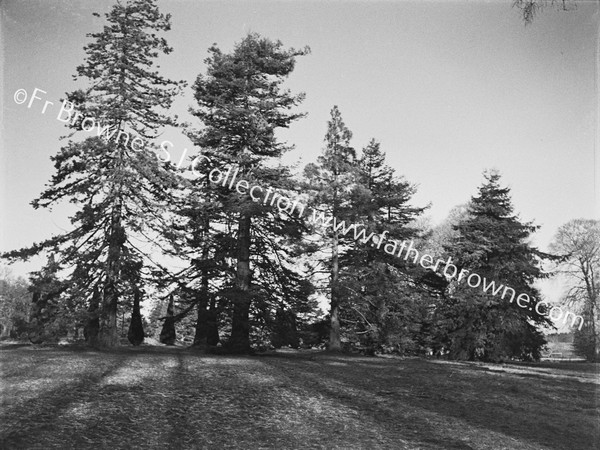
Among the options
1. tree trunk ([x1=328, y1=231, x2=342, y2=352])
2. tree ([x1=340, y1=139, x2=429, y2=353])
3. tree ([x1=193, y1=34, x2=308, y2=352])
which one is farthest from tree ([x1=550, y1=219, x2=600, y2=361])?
tree ([x1=193, y1=34, x2=308, y2=352])

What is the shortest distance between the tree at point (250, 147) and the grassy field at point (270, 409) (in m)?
6.76

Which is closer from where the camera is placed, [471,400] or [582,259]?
[471,400]

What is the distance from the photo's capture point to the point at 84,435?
19.7ft

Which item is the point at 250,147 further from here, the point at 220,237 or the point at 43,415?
the point at 43,415

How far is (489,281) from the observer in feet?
77.2

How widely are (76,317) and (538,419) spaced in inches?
591

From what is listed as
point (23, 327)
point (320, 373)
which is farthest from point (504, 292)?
point (23, 327)

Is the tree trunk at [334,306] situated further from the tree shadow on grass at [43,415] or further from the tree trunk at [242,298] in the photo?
the tree shadow on grass at [43,415]

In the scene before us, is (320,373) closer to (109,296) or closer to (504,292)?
(109,296)

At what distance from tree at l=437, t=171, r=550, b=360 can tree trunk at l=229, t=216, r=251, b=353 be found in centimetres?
1107

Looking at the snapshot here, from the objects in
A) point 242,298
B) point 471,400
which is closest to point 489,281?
point 242,298

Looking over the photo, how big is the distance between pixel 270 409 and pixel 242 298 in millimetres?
8605

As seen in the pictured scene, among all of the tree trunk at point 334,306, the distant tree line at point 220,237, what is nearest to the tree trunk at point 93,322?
the distant tree line at point 220,237

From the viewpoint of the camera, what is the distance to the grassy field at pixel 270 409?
20.6 ft
